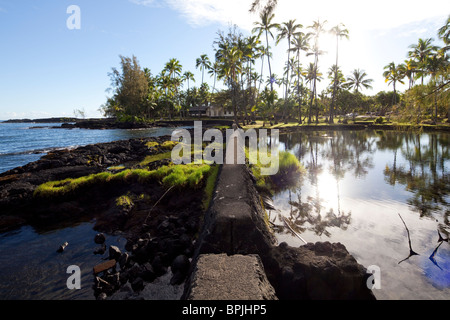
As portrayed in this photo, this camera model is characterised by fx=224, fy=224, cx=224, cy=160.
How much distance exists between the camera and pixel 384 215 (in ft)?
28.2

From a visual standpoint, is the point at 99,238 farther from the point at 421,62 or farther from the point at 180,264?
the point at 421,62

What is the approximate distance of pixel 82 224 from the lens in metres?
7.86

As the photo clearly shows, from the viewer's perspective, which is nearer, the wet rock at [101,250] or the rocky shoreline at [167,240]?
the rocky shoreline at [167,240]

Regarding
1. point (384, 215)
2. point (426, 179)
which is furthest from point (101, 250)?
point (426, 179)

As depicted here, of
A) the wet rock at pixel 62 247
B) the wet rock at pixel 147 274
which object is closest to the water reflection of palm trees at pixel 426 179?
the wet rock at pixel 147 274

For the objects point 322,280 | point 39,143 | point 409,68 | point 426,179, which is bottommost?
point 322,280

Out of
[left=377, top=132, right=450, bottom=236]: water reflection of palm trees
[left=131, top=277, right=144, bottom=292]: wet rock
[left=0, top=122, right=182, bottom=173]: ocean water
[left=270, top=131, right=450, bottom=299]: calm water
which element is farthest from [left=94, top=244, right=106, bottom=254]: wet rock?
[left=0, top=122, right=182, bottom=173]: ocean water

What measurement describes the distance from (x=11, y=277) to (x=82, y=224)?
2.59m

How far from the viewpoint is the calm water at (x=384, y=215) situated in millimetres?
5266

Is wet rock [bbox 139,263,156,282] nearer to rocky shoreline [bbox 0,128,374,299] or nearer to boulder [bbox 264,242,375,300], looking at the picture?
rocky shoreline [bbox 0,128,374,299]

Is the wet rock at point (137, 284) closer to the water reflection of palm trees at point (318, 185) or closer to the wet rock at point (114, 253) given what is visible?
the wet rock at point (114, 253)

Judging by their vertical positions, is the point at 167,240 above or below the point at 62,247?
above
